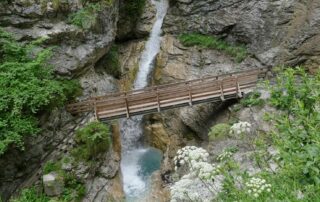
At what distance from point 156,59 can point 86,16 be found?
4.76m

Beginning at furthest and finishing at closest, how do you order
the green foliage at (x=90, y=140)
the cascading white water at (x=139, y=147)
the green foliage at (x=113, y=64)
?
the green foliage at (x=113, y=64) → the cascading white water at (x=139, y=147) → the green foliage at (x=90, y=140)

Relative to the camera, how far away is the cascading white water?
576 inches

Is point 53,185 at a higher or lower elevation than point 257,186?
higher

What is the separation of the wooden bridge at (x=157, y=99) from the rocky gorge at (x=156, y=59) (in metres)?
0.66

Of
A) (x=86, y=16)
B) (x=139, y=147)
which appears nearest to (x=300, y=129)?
(x=86, y=16)

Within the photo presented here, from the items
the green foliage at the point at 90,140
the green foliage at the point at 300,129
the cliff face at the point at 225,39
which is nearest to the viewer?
the green foliage at the point at 300,129

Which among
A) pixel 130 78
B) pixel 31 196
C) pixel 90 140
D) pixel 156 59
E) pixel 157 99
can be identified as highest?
pixel 156 59

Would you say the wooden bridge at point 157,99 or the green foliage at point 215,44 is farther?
the green foliage at point 215,44

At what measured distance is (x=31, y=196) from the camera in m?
12.0

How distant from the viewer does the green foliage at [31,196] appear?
11.8m

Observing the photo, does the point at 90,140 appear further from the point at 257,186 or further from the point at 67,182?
the point at 257,186

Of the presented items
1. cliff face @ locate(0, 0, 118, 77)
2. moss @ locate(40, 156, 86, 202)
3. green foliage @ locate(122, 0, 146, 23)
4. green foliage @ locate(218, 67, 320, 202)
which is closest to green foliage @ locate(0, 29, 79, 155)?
cliff face @ locate(0, 0, 118, 77)

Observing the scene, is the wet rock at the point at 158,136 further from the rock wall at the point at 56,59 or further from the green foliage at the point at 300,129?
the green foliage at the point at 300,129

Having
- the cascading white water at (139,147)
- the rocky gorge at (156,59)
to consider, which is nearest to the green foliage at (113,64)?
the rocky gorge at (156,59)
